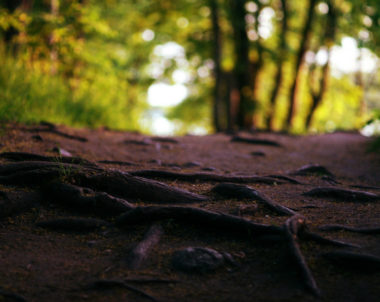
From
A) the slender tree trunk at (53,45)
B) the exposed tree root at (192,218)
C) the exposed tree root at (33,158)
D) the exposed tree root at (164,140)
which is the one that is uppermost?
the slender tree trunk at (53,45)

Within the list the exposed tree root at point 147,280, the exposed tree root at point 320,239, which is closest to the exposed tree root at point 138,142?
the exposed tree root at point 320,239

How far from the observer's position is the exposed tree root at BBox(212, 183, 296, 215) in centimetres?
407

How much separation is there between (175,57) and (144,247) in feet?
59.5

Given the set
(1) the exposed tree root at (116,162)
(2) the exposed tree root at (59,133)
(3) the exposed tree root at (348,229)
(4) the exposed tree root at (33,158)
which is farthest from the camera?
(2) the exposed tree root at (59,133)

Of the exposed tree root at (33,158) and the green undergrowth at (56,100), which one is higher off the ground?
the green undergrowth at (56,100)

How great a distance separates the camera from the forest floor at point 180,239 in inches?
115

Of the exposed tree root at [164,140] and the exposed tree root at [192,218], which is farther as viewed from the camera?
the exposed tree root at [164,140]

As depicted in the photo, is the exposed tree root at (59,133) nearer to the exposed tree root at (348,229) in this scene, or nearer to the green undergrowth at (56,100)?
the green undergrowth at (56,100)

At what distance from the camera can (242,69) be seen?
14.4 meters

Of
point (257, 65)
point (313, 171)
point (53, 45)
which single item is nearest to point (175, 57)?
point (257, 65)

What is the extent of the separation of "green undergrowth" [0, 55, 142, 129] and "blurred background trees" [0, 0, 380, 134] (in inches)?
1.0

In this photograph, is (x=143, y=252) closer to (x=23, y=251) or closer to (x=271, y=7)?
(x=23, y=251)

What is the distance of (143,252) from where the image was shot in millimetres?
3340

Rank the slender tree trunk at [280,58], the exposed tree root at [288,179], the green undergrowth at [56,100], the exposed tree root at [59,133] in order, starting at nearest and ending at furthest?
the exposed tree root at [288,179] → the exposed tree root at [59,133] → the green undergrowth at [56,100] → the slender tree trunk at [280,58]
